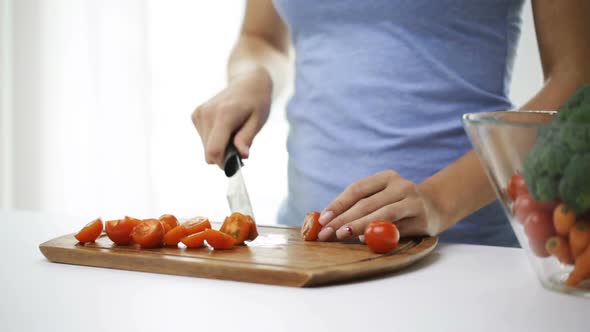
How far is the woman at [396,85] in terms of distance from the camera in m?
1.33

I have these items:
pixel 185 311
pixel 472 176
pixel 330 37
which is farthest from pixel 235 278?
pixel 330 37

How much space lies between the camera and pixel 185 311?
0.76 m

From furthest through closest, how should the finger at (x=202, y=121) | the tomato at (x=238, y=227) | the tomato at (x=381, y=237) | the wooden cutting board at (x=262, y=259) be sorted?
the finger at (x=202, y=121), the tomato at (x=238, y=227), the tomato at (x=381, y=237), the wooden cutting board at (x=262, y=259)

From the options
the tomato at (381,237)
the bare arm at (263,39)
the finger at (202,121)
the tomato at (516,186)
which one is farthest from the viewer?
the bare arm at (263,39)

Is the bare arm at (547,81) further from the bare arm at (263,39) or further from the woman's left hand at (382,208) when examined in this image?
the bare arm at (263,39)

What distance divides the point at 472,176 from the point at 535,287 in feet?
1.04

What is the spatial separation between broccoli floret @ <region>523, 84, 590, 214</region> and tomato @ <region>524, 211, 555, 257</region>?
0.10 ft

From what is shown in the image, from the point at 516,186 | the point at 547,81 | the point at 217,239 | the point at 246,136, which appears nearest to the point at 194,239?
the point at 217,239

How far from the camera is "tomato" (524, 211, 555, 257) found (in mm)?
747

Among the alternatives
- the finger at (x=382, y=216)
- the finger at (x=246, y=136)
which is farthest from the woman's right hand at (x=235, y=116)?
the finger at (x=382, y=216)

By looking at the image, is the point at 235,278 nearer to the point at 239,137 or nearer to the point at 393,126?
the point at 239,137

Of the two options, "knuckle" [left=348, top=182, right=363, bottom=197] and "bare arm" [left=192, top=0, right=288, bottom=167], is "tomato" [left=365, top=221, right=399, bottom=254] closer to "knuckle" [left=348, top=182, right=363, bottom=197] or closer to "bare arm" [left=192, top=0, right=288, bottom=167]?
"knuckle" [left=348, top=182, right=363, bottom=197]

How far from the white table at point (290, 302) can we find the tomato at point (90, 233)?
0.21 ft

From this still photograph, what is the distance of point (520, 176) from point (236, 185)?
65 centimetres
